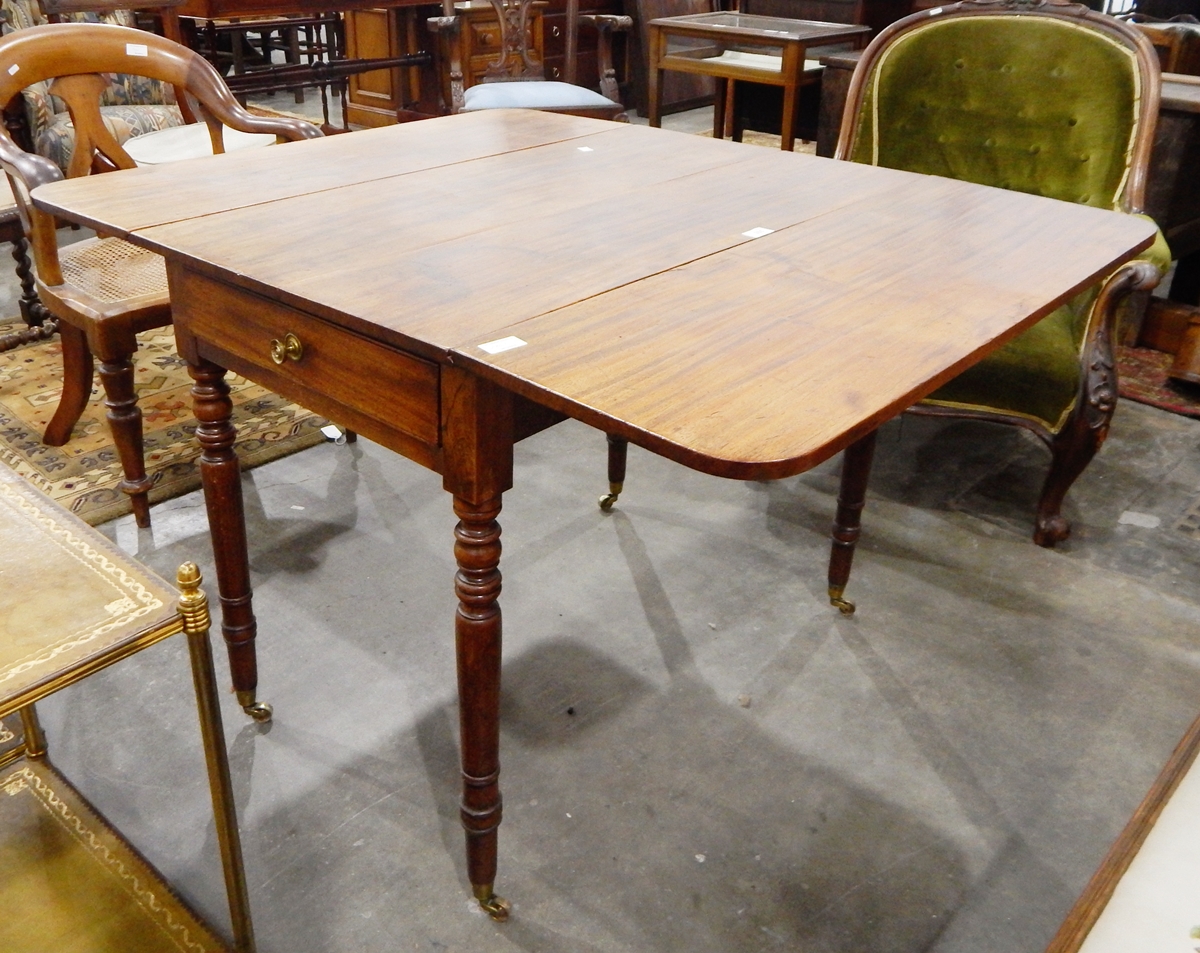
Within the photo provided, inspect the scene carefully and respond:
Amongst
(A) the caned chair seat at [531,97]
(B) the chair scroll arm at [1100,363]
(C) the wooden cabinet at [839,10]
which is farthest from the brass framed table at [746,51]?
(B) the chair scroll arm at [1100,363]

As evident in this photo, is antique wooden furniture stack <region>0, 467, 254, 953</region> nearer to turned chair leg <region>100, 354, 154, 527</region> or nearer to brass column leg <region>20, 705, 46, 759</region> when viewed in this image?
brass column leg <region>20, 705, 46, 759</region>

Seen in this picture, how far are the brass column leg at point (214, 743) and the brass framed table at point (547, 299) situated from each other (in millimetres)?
277

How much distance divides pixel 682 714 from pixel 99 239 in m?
1.79

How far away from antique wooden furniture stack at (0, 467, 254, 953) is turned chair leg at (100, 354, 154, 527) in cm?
69

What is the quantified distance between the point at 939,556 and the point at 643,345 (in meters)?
1.43

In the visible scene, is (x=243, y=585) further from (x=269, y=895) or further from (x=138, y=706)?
(x=269, y=895)

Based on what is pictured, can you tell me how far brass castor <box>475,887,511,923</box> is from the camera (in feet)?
4.64

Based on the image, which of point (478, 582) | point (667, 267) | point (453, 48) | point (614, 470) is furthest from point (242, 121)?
point (453, 48)

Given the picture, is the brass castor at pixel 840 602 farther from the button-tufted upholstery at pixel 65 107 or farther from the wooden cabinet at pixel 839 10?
the wooden cabinet at pixel 839 10

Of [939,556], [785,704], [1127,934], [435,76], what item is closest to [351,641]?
[785,704]

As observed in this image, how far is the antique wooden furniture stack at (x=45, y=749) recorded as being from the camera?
103cm

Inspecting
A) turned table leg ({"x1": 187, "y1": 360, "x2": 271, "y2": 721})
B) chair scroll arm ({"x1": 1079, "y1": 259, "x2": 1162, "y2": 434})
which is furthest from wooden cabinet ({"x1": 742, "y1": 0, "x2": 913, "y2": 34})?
turned table leg ({"x1": 187, "y1": 360, "x2": 271, "y2": 721})

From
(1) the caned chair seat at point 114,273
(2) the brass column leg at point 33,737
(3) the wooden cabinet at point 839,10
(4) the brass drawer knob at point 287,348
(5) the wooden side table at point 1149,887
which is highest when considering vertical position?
(3) the wooden cabinet at point 839,10

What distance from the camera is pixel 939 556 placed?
2270 millimetres
